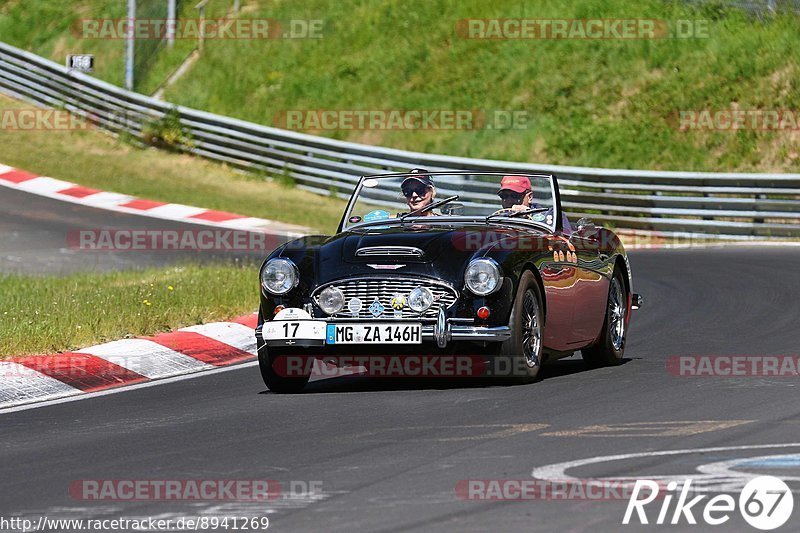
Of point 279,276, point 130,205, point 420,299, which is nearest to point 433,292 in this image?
point 420,299

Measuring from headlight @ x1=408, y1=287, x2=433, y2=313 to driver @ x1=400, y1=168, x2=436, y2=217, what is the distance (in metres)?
1.54

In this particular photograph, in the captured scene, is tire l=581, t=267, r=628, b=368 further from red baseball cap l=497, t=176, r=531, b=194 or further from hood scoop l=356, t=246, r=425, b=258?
hood scoop l=356, t=246, r=425, b=258

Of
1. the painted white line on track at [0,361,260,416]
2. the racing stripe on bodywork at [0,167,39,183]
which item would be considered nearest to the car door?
the painted white line on track at [0,361,260,416]

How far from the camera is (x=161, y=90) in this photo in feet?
107

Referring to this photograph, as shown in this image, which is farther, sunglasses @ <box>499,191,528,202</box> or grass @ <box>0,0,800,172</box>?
grass @ <box>0,0,800,172</box>

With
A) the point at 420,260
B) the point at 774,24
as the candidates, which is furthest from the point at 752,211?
the point at 420,260

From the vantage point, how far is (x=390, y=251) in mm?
8844

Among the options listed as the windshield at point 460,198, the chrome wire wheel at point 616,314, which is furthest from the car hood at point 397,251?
the chrome wire wheel at point 616,314

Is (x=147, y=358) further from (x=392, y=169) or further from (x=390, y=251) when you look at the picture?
(x=392, y=169)

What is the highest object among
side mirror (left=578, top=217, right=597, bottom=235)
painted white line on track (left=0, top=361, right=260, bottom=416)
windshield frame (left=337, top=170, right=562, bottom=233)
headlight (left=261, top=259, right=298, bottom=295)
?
windshield frame (left=337, top=170, right=562, bottom=233)

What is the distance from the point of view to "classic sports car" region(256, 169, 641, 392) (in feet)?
28.2

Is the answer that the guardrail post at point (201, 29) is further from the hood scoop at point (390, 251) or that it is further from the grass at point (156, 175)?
the hood scoop at point (390, 251)

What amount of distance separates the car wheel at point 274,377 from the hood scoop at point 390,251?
755 millimetres

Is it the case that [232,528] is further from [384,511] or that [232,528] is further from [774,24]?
[774,24]
